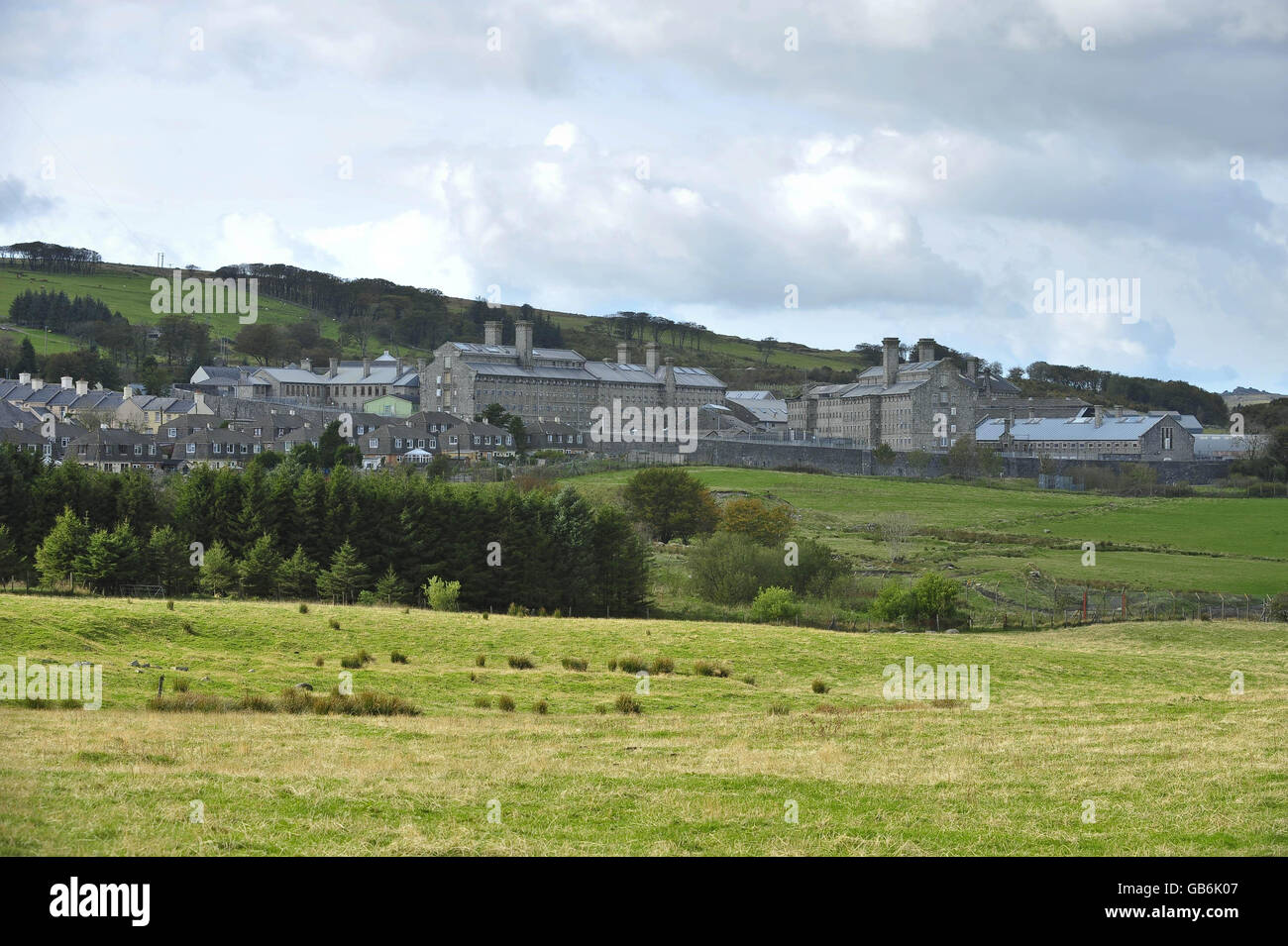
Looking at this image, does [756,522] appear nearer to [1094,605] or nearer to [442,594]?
[1094,605]

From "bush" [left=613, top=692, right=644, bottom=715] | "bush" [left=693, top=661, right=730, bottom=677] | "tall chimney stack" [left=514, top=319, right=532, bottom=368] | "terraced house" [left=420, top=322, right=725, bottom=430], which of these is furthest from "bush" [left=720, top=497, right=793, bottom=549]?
"tall chimney stack" [left=514, top=319, right=532, bottom=368]

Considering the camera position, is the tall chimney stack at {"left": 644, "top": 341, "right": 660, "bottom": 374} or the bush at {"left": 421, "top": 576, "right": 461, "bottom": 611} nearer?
the bush at {"left": 421, "top": 576, "right": 461, "bottom": 611}

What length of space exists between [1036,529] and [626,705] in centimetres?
5840

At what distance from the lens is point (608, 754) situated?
1859cm

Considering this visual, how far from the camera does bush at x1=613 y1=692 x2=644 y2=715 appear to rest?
2395 cm

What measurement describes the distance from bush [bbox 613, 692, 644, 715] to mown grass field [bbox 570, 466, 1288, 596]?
35353 millimetres

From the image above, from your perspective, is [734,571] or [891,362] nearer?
[734,571]

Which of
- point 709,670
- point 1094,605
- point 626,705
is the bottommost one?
point 1094,605

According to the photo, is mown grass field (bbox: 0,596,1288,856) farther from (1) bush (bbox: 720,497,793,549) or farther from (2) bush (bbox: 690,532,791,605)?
(1) bush (bbox: 720,497,793,549)

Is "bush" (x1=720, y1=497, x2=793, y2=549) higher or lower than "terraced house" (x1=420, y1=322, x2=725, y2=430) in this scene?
lower

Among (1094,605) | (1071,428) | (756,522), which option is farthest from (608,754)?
(1071,428)
